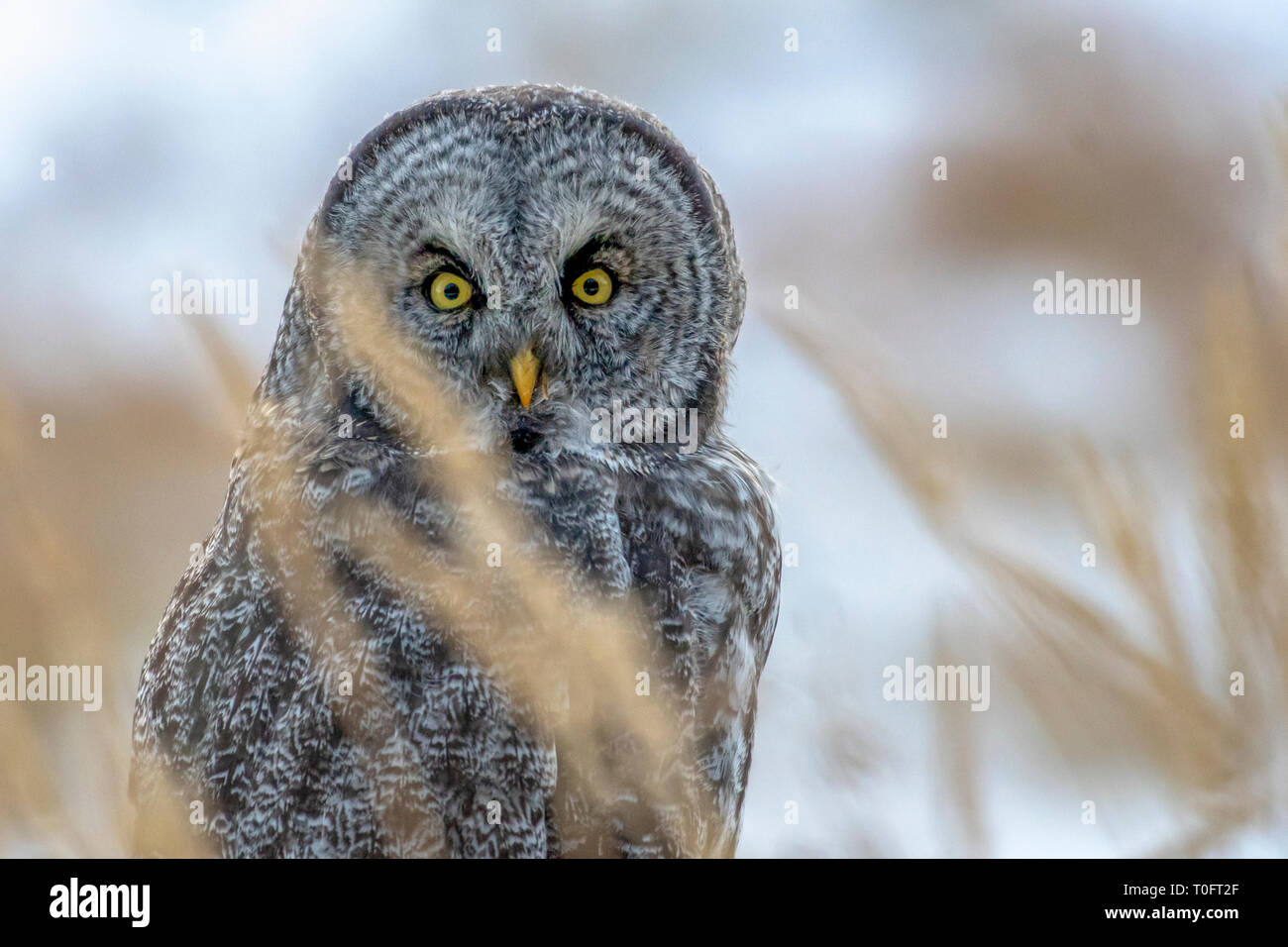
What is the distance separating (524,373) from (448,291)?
0.20 m

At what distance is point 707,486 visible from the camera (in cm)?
223

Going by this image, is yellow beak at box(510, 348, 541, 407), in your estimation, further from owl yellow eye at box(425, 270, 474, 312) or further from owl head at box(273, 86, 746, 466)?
owl yellow eye at box(425, 270, 474, 312)

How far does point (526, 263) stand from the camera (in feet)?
7.04

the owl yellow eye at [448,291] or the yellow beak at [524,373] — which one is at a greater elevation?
the owl yellow eye at [448,291]

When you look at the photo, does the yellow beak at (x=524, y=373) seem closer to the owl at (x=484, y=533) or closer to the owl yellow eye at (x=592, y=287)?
the owl at (x=484, y=533)

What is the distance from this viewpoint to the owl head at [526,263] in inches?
83.9

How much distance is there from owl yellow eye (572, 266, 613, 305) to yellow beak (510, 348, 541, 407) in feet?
0.52

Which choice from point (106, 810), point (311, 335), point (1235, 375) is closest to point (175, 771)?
point (311, 335)

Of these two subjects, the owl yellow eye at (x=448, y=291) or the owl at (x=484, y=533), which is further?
the owl yellow eye at (x=448, y=291)

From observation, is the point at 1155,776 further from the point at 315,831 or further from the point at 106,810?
the point at 315,831

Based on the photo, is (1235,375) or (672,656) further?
(672,656)

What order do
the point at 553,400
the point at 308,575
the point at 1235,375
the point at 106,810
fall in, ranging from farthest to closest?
the point at 553,400 < the point at 308,575 < the point at 106,810 < the point at 1235,375

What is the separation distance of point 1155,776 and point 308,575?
1.45 m

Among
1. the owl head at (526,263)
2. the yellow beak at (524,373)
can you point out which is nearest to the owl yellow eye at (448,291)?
the owl head at (526,263)
